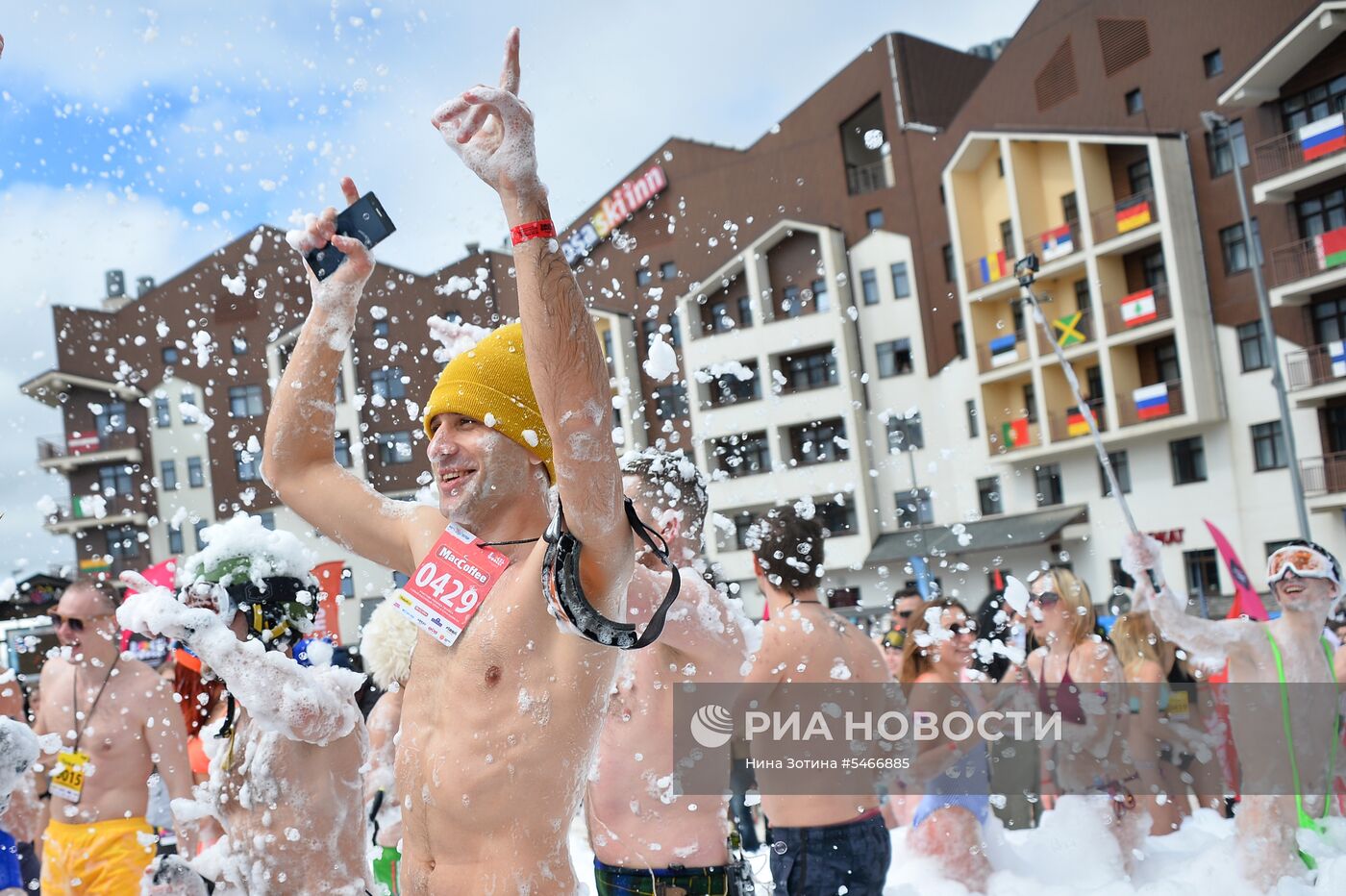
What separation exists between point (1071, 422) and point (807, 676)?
27.9 m

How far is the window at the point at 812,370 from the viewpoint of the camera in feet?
121

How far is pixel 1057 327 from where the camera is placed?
102ft

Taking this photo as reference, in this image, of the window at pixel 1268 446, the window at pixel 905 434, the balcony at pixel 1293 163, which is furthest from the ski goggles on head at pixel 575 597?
the window at pixel 905 434

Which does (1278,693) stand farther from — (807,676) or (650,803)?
(650,803)

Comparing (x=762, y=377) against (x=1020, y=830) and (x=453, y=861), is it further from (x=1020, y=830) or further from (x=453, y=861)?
(x=453, y=861)

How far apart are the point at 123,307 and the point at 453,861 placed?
4724 cm

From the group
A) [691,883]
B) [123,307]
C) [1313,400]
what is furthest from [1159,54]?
[123,307]

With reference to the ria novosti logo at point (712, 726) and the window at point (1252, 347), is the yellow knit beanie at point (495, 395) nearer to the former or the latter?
the ria novosti logo at point (712, 726)

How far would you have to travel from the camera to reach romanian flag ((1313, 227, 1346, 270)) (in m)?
26.0

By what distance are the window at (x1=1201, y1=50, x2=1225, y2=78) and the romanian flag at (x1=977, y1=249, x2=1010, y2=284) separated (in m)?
6.56

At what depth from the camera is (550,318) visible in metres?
2.11

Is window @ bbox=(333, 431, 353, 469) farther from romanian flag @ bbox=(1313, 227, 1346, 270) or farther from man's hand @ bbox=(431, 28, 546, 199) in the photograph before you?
man's hand @ bbox=(431, 28, 546, 199)

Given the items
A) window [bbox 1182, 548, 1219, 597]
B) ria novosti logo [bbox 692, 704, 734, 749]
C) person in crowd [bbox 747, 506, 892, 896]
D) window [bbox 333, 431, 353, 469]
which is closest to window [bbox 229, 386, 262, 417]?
window [bbox 333, 431, 353, 469]

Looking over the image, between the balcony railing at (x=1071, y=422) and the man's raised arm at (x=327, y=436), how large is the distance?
29.2 meters
